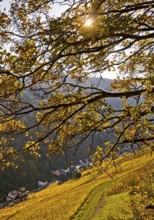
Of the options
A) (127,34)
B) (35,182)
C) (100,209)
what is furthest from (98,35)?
(35,182)

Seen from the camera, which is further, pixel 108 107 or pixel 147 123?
pixel 108 107

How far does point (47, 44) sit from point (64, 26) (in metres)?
0.60

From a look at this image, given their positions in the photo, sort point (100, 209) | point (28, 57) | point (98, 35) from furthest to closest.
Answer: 1. point (100, 209)
2. point (28, 57)
3. point (98, 35)

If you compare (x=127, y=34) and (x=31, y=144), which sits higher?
(x=127, y=34)

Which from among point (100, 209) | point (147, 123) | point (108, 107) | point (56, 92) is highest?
point (56, 92)

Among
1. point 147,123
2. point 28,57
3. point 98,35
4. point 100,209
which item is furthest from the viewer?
point 100,209

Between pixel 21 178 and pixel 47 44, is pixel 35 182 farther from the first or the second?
pixel 47 44

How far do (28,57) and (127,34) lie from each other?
98.7 inches

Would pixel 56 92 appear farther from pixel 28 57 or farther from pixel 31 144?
pixel 28 57

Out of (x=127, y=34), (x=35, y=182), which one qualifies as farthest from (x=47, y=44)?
(x=35, y=182)

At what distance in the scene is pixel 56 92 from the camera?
448 inches

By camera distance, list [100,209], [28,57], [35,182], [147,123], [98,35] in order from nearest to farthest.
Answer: [98,35] → [28,57] → [147,123] → [100,209] → [35,182]

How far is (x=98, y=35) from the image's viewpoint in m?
7.96

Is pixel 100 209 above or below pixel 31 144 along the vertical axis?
below
